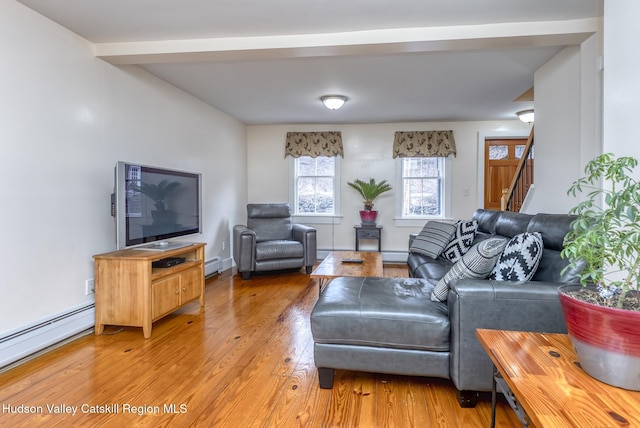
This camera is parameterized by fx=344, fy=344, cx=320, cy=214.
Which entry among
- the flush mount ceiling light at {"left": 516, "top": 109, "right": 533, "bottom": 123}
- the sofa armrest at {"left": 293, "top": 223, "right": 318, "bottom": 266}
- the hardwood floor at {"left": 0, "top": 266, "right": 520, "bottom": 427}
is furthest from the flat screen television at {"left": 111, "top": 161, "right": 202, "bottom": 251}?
the flush mount ceiling light at {"left": 516, "top": 109, "right": 533, "bottom": 123}

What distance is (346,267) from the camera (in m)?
3.12

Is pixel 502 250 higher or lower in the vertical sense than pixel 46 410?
higher

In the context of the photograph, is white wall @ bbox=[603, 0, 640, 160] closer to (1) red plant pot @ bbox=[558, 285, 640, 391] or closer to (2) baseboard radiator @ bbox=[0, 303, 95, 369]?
(1) red plant pot @ bbox=[558, 285, 640, 391]

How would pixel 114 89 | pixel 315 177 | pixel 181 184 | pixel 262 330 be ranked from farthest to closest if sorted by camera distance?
pixel 315 177
pixel 181 184
pixel 114 89
pixel 262 330

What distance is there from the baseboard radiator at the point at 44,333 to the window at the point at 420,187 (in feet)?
14.1

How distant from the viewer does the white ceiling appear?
85.7 inches

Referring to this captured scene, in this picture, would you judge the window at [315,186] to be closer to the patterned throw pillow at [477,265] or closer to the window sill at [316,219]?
the window sill at [316,219]

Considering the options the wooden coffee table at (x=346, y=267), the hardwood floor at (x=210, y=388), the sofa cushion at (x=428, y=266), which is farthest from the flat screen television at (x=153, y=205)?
the sofa cushion at (x=428, y=266)

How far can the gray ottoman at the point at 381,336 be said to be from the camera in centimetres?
173

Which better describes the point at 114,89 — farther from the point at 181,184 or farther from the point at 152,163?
the point at 181,184

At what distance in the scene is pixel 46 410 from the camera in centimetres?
169

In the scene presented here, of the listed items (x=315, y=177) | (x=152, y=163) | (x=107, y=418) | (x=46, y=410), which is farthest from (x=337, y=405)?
(x=315, y=177)

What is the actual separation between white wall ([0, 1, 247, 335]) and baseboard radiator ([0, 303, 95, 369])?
0.05 metres

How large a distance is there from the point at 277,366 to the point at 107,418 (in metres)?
0.90
